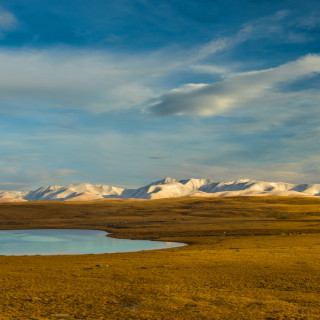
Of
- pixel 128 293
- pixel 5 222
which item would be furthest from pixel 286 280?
pixel 5 222

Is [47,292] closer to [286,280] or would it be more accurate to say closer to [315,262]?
[286,280]

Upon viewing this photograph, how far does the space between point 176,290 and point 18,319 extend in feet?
30.0

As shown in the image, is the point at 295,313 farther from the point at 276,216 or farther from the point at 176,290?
the point at 276,216

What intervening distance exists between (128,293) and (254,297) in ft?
23.0

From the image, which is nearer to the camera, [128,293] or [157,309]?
[157,309]

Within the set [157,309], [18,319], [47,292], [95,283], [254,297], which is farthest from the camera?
[95,283]

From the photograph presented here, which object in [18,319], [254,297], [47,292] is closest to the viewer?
[18,319]

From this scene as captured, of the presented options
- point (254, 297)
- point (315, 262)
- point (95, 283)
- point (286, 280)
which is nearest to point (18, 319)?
point (95, 283)

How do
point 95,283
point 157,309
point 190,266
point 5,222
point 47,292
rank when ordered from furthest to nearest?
point 5,222 < point 190,266 < point 95,283 < point 47,292 < point 157,309

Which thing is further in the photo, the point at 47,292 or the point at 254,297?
the point at 47,292

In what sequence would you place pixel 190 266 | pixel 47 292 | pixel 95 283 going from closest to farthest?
1. pixel 47 292
2. pixel 95 283
3. pixel 190 266

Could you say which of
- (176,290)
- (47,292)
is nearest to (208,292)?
(176,290)

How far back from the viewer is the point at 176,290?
73.5 feet

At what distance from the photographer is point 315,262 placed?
31875 mm
